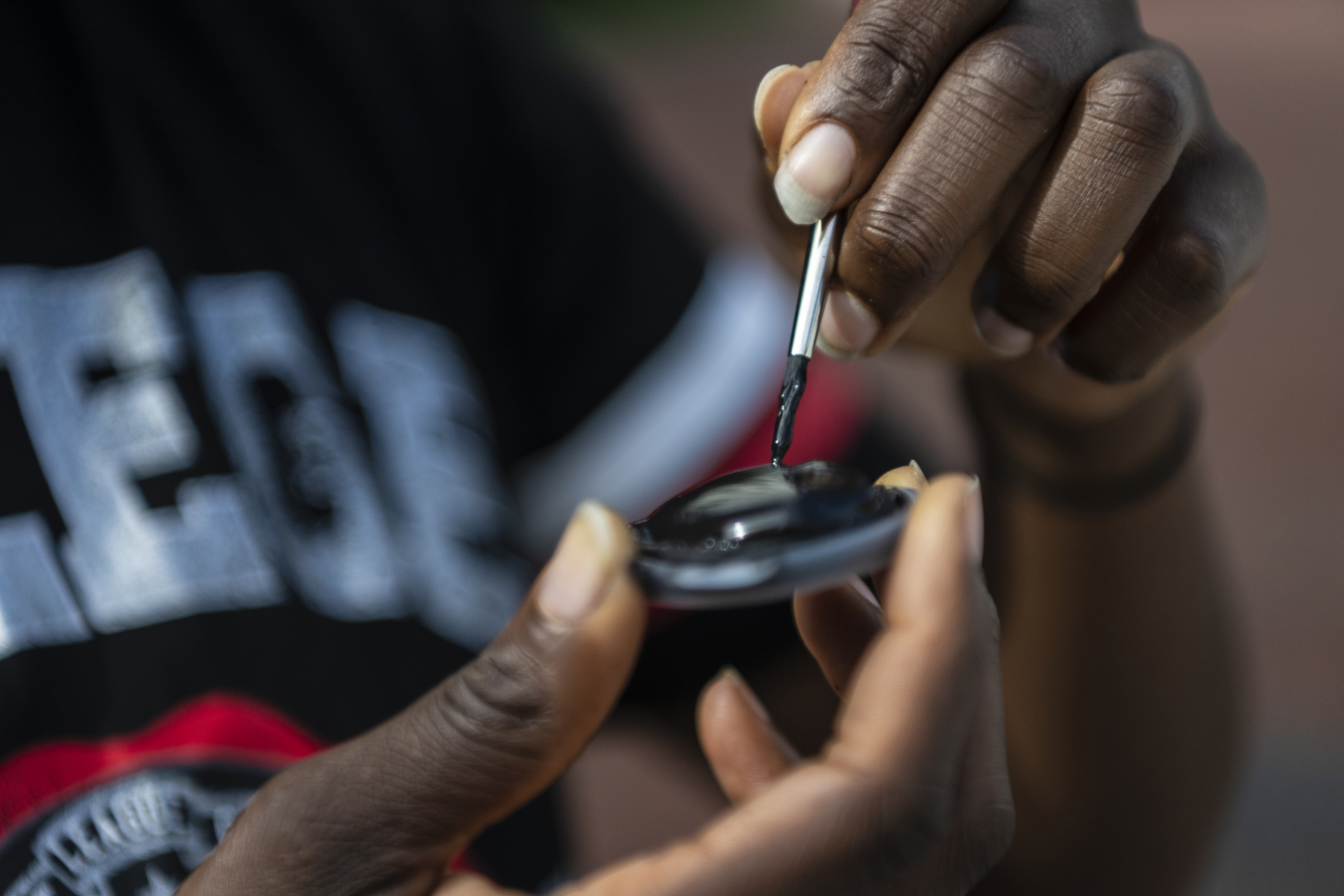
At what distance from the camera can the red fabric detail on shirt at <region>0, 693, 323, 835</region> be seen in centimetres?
36

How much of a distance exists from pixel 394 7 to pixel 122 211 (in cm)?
20

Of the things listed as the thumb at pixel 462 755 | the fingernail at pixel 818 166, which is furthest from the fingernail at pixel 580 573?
the fingernail at pixel 818 166

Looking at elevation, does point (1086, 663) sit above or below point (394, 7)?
below

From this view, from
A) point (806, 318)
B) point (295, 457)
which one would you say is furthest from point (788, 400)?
point (295, 457)

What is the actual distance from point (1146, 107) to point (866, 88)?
0.25 feet

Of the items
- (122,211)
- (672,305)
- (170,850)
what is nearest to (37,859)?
(170,850)

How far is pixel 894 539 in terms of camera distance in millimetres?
208

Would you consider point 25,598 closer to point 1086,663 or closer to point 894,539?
point 894,539

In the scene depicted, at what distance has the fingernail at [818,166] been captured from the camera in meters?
0.27

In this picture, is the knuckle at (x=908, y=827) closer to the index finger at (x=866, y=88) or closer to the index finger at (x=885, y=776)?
the index finger at (x=885, y=776)

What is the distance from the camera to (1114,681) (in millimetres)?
488

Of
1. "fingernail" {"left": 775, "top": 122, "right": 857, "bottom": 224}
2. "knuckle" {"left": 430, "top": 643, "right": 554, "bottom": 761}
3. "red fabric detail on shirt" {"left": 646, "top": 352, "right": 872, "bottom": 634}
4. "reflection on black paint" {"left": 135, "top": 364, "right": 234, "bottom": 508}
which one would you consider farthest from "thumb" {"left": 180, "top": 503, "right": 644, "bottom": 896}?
"red fabric detail on shirt" {"left": 646, "top": 352, "right": 872, "bottom": 634}

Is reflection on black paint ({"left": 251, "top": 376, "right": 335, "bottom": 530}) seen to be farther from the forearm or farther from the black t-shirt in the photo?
the forearm

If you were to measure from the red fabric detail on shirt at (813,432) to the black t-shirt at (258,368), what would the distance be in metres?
0.09
